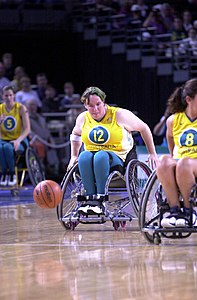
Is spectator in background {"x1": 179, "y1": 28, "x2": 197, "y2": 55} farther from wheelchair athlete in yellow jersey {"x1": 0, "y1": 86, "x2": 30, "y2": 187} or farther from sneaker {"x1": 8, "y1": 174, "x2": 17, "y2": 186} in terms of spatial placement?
sneaker {"x1": 8, "y1": 174, "x2": 17, "y2": 186}

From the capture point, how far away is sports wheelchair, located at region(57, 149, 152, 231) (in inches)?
287

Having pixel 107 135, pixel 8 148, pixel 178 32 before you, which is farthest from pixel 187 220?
pixel 178 32

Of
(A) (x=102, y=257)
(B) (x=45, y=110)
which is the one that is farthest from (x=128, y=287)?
(B) (x=45, y=110)

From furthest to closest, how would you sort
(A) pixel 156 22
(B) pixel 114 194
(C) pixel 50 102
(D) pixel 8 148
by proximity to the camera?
(A) pixel 156 22
(C) pixel 50 102
(D) pixel 8 148
(B) pixel 114 194

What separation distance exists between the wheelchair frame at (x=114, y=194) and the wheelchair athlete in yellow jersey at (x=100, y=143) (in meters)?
0.07

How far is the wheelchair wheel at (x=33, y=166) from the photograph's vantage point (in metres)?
11.4

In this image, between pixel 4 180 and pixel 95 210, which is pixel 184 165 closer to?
pixel 95 210

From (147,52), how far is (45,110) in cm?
317

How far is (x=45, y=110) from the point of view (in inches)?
571

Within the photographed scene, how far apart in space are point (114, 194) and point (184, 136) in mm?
1474

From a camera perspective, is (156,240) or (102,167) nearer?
(156,240)

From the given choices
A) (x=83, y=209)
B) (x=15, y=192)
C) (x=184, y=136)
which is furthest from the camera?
(x=15, y=192)

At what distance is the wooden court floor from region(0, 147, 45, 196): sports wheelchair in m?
3.53

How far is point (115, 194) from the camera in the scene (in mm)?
7715
